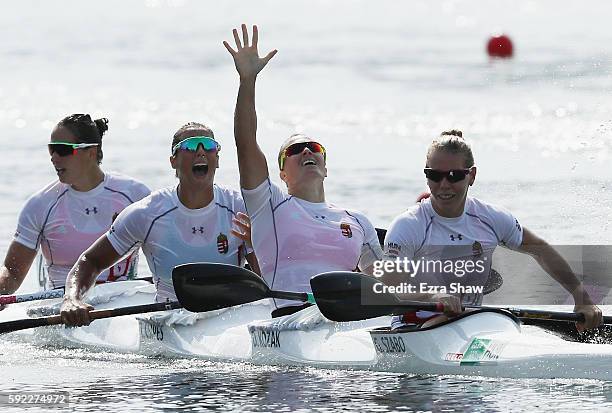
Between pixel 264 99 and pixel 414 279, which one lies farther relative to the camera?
pixel 264 99

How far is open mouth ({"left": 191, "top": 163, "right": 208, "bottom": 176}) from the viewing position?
1136cm

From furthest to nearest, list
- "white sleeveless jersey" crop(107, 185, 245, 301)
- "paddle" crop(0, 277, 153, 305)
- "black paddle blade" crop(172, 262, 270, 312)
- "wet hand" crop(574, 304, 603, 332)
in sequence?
1. "paddle" crop(0, 277, 153, 305)
2. "white sleeveless jersey" crop(107, 185, 245, 301)
3. "black paddle blade" crop(172, 262, 270, 312)
4. "wet hand" crop(574, 304, 603, 332)

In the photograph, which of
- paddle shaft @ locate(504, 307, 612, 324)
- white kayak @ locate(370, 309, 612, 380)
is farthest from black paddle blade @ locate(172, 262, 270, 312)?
paddle shaft @ locate(504, 307, 612, 324)

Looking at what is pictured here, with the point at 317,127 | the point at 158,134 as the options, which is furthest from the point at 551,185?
the point at 158,134

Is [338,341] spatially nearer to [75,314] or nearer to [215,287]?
[215,287]

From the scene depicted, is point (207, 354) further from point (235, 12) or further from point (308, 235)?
point (235, 12)

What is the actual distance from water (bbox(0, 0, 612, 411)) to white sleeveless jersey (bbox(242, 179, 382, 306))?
70 cm

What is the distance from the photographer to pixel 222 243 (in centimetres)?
1155

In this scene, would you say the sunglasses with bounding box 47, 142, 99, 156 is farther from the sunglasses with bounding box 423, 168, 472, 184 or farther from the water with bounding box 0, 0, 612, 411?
the sunglasses with bounding box 423, 168, 472, 184

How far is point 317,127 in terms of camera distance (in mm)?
25953

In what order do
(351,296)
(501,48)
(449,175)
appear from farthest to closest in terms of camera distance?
1. (501,48)
2. (449,175)
3. (351,296)

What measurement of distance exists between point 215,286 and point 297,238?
67cm

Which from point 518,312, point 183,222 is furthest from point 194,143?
point 518,312

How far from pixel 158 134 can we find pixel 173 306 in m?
15.7
